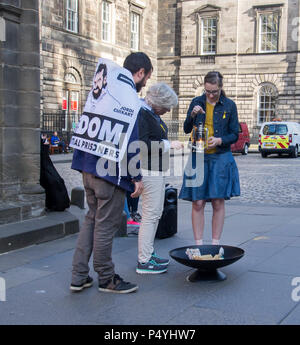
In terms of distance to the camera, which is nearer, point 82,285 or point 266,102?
point 82,285

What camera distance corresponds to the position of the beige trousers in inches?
180

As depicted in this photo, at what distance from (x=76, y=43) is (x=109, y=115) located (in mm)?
25661

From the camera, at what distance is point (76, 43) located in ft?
93.3

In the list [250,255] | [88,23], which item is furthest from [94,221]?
[88,23]

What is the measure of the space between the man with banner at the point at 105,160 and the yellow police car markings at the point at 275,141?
814 inches

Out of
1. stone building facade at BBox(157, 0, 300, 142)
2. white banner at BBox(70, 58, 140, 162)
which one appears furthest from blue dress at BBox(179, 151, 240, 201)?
stone building facade at BBox(157, 0, 300, 142)

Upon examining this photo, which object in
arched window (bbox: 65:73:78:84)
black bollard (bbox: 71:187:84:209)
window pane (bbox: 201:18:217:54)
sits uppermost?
window pane (bbox: 201:18:217:54)

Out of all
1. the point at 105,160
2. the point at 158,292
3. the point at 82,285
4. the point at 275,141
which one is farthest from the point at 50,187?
the point at 275,141

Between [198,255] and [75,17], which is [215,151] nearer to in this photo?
[198,255]

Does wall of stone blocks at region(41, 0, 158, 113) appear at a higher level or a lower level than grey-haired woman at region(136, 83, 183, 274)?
higher

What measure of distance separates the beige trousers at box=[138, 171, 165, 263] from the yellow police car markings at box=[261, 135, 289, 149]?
20.2 m

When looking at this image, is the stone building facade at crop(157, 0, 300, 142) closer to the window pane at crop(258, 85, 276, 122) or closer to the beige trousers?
the window pane at crop(258, 85, 276, 122)

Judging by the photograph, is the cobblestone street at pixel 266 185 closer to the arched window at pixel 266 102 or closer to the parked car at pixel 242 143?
the parked car at pixel 242 143

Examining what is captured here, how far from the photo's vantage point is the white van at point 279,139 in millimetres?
23797
